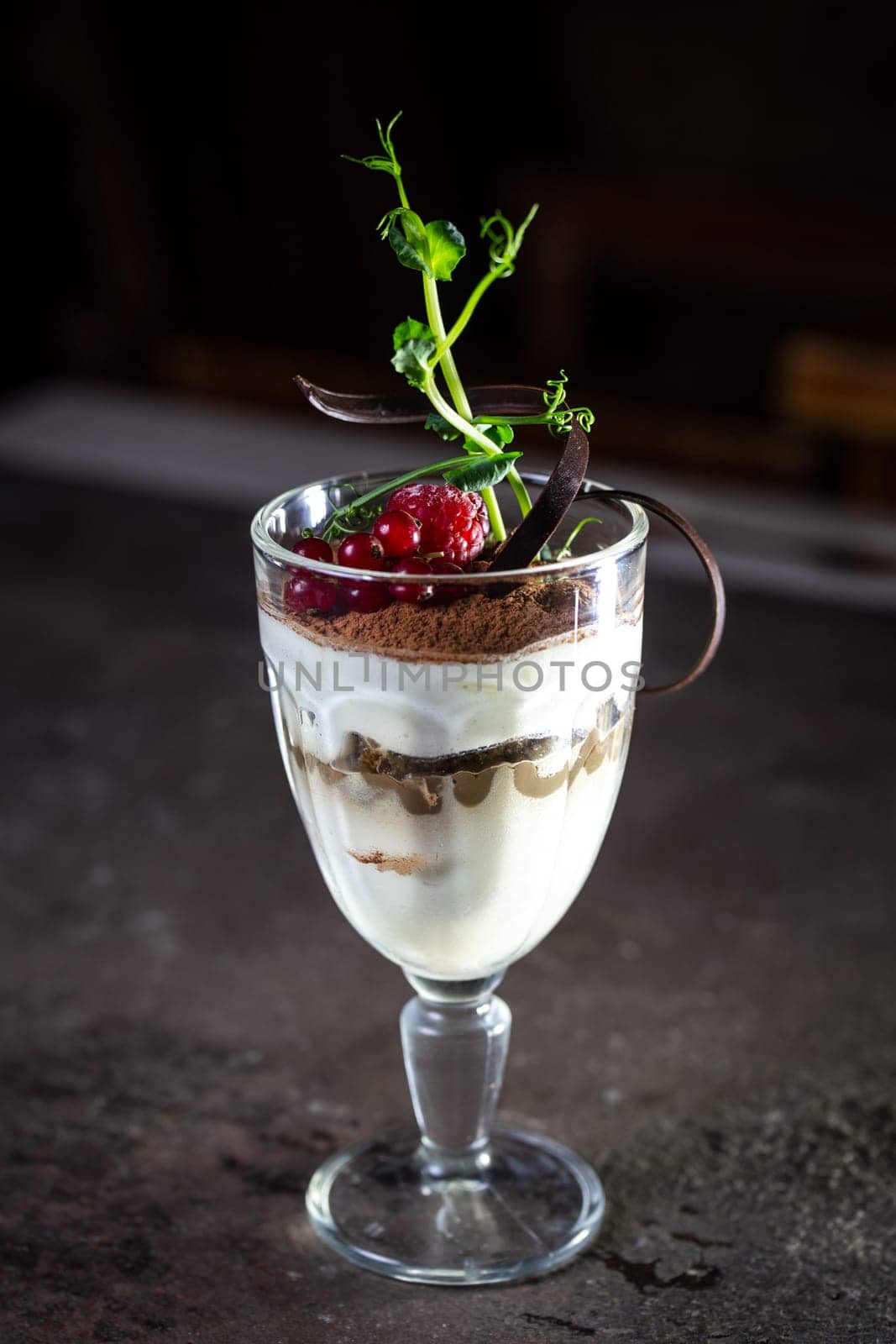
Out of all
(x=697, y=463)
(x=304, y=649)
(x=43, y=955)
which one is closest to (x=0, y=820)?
(x=43, y=955)

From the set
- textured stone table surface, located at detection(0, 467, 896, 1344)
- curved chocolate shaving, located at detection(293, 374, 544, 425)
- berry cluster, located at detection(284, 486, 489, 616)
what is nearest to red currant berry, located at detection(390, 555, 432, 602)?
berry cluster, located at detection(284, 486, 489, 616)

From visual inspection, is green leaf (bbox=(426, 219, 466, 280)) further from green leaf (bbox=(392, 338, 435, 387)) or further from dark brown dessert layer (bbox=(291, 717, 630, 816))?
dark brown dessert layer (bbox=(291, 717, 630, 816))

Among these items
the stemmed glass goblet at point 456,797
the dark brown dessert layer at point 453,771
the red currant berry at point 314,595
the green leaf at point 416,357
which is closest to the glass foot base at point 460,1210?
the stemmed glass goblet at point 456,797

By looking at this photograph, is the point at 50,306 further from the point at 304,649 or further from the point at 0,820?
the point at 304,649

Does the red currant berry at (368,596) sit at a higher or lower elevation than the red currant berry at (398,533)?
lower

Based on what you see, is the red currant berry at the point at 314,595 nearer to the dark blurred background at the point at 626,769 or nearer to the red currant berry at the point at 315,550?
the red currant berry at the point at 315,550
